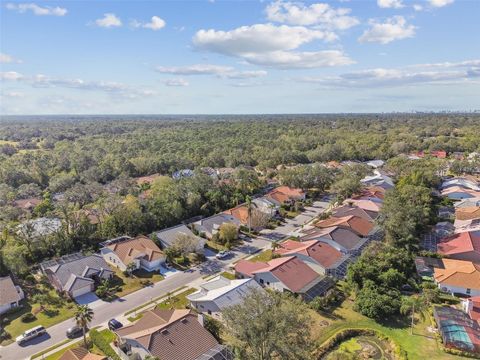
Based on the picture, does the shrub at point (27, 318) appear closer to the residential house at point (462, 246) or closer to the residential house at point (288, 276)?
the residential house at point (288, 276)

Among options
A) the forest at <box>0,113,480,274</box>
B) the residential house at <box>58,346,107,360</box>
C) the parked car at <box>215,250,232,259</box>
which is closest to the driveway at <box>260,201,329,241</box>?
the forest at <box>0,113,480,274</box>

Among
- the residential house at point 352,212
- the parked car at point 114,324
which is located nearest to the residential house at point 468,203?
the residential house at point 352,212

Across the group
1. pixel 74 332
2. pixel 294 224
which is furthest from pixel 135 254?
pixel 294 224

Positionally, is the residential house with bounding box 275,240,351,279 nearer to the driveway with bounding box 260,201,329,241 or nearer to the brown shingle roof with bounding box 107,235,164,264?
the driveway with bounding box 260,201,329,241

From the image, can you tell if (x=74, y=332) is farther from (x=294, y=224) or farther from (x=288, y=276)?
(x=294, y=224)

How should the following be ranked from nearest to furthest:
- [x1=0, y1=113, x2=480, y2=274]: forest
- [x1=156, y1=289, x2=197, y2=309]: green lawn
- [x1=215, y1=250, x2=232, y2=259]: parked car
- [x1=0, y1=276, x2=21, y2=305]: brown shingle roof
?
[x1=0, y1=276, x2=21, y2=305]: brown shingle roof → [x1=156, y1=289, x2=197, y2=309]: green lawn → [x1=215, y1=250, x2=232, y2=259]: parked car → [x1=0, y1=113, x2=480, y2=274]: forest

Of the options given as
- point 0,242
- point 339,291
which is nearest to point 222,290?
point 339,291
